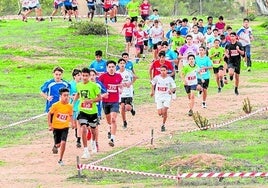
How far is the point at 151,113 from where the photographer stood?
27.4m

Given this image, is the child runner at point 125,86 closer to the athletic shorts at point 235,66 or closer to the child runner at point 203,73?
the child runner at point 203,73

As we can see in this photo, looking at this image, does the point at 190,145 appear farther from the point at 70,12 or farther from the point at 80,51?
the point at 70,12

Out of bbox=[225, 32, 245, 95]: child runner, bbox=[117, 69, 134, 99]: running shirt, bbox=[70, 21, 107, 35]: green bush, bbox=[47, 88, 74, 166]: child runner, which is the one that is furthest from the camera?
bbox=[70, 21, 107, 35]: green bush

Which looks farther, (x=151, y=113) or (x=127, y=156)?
(x=151, y=113)

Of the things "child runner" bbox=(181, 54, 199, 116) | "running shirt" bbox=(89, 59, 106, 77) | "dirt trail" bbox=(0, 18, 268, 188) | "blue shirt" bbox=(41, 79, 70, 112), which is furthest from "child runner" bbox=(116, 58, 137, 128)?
"blue shirt" bbox=(41, 79, 70, 112)

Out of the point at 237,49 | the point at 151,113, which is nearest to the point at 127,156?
the point at 151,113

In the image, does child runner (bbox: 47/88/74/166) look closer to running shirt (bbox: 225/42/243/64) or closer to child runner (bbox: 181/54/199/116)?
child runner (bbox: 181/54/199/116)

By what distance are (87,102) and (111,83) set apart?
2.07 metres

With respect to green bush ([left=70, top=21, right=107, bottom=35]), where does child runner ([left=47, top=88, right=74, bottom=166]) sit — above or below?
above

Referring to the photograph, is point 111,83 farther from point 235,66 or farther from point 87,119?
point 235,66

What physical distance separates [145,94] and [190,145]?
33.7 feet

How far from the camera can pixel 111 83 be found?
21984 mm

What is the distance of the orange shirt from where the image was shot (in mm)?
19406

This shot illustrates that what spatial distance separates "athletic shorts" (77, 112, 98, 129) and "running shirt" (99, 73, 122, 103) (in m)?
1.82
